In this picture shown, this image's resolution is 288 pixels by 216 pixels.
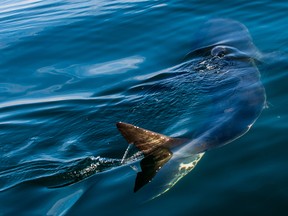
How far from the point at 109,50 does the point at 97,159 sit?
5.33 meters

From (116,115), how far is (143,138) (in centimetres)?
181

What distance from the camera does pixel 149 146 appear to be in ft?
16.6

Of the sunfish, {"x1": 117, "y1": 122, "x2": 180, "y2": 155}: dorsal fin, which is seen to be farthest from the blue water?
{"x1": 117, "y1": 122, "x2": 180, "y2": 155}: dorsal fin

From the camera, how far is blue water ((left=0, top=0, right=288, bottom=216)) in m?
4.37

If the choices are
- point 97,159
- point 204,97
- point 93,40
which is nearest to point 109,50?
point 93,40

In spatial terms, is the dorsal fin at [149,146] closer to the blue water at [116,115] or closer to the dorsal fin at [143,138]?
the dorsal fin at [143,138]

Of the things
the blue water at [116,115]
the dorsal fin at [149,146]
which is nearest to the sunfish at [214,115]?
the dorsal fin at [149,146]

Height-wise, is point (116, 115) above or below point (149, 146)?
below

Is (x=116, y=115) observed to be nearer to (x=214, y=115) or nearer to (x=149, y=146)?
(x=214, y=115)

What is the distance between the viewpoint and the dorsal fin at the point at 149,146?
482cm

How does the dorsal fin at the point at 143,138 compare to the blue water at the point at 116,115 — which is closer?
the blue water at the point at 116,115

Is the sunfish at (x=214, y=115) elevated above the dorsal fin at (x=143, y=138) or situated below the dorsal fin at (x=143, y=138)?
below

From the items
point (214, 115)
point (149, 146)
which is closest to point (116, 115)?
point (214, 115)

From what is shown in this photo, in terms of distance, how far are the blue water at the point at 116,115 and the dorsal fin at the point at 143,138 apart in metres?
0.31
